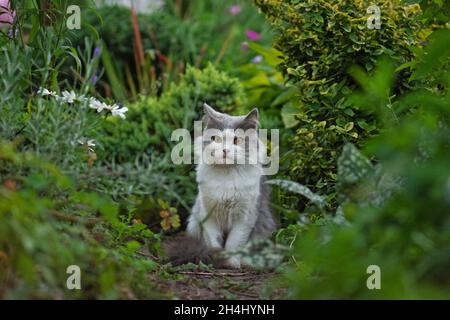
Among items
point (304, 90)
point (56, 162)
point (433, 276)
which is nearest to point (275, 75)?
point (304, 90)

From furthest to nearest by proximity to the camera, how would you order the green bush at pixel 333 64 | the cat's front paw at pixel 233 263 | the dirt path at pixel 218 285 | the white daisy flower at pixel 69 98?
the green bush at pixel 333 64 → the cat's front paw at pixel 233 263 → the white daisy flower at pixel 69 98 → the dirt path at pixel 218 285

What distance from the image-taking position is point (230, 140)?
12.1 ft

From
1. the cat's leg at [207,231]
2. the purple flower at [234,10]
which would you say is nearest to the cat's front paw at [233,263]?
the cat's leg at [207,231]

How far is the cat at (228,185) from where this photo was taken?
3.71m

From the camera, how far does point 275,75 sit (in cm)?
589

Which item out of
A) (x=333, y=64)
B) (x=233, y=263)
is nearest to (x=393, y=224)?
(x=233, y=263)

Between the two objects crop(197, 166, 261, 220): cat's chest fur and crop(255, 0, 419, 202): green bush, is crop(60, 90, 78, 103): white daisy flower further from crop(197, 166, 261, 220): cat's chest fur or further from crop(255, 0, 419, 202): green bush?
crop(255, 0, 419, 202): green bush

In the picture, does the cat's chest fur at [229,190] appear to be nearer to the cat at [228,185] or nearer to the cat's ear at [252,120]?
the cat at [228,185]

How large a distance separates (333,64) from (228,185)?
86 centimetres

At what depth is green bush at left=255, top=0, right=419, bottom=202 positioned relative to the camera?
3.73m

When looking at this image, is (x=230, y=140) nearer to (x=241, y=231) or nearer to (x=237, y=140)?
(x=237, y=140)

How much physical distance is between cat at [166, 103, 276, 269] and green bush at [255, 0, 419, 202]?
1.02 feet
